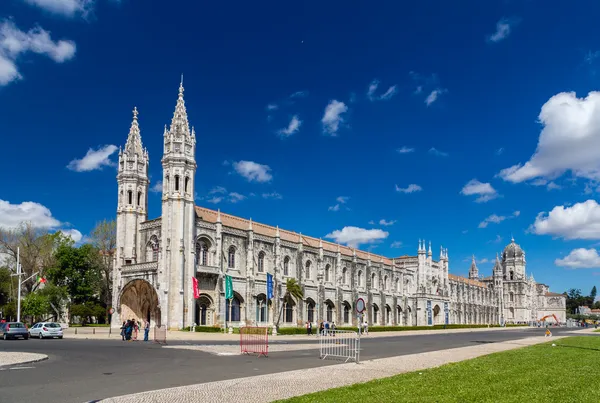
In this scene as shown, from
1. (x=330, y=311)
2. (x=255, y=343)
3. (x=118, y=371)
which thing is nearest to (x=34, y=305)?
(x=330, y=311)

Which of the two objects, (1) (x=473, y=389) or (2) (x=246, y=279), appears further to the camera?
(2) (x=246, y=279)

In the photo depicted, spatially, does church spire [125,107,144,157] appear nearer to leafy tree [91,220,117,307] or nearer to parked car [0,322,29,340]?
leafy tree [91,220,117,307]

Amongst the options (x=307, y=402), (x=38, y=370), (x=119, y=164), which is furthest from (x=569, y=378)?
(x=119, y=164)

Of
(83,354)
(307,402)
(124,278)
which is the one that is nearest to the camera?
(307,402)

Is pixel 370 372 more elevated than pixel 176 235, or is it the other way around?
pixel 176 235

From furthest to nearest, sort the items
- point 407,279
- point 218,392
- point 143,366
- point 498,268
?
point 498,268 < point 407,279 < point 143,366 < point 218,392

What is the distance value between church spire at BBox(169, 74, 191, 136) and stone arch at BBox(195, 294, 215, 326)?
54.4ft

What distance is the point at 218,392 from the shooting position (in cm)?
1299

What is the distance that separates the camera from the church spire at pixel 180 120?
54.2m

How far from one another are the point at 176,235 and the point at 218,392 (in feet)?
127

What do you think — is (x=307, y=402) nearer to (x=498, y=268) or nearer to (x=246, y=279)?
(x=246, y=279)

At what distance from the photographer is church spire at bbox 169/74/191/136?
178 feet

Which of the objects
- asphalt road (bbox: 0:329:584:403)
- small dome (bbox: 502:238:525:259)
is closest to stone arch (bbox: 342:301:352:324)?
asphalt road (bbox: 0:329:584:403)

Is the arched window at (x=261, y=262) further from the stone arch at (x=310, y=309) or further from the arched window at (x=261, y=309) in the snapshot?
the stone arch at (x=310, y=309)
